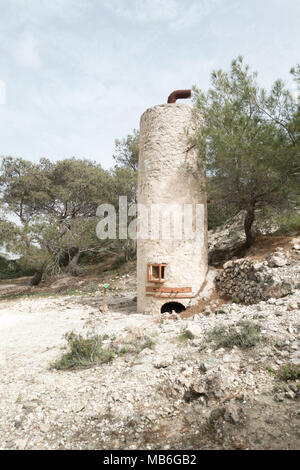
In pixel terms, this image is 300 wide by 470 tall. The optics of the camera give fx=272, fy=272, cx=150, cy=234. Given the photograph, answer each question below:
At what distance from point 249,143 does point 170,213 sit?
294 cm

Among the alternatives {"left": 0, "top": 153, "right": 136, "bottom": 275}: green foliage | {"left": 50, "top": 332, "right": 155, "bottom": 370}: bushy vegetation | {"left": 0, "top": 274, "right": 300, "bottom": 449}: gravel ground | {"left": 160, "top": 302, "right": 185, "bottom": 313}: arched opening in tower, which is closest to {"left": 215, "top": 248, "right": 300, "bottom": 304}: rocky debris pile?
{"left": 0, "top": 274, "right": 300, "bottom": 449}: gravel ground

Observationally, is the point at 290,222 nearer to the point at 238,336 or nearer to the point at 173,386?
the point at 238,336

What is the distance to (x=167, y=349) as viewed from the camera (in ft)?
14.8

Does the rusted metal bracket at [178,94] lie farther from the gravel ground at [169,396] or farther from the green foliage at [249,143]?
the gravel ground at [169,396]

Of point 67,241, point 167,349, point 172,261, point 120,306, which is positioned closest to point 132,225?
point 67,241

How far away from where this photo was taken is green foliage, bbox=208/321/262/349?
12.7ft

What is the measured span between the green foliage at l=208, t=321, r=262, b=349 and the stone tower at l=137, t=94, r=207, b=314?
310 cm

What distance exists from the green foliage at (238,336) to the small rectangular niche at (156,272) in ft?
10.6

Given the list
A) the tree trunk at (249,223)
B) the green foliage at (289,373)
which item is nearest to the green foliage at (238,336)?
the green foliage at (289,373)

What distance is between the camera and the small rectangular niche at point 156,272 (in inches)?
300

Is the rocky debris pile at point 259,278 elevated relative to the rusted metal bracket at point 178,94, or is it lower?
lower

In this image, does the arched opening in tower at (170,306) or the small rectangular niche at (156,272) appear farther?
the arched opening in tower at (170,306)

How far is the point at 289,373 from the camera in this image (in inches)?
120

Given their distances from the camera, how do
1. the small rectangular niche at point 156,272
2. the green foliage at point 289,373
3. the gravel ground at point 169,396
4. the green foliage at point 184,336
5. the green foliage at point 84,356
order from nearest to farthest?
the gravel ground at point 169,396 < the green foliage at point 289,373 < the green foliage at point 84,356 < the green foliage at point 184,336 < the small rectangular niche at point 156,272
